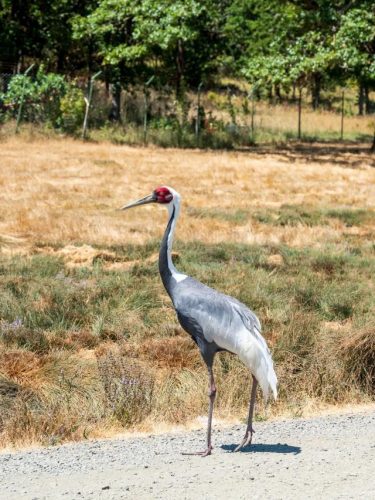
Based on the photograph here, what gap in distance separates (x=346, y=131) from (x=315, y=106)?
9.96 meters

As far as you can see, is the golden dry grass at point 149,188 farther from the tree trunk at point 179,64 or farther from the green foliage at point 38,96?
the tree trunk at point 179,64

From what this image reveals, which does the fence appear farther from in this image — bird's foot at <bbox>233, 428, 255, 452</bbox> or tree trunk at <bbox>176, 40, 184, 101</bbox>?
bird's foot at <bbox>233, 428, 255, 452</bbox>

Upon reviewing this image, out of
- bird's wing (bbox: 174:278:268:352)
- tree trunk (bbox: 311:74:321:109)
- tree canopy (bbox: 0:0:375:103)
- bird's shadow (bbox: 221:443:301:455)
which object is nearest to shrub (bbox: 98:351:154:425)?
bird's shadow (bbox: 221:443:301:455)

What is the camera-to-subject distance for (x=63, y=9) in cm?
3984

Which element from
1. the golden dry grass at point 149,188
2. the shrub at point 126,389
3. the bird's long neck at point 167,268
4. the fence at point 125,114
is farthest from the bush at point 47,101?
the bird's long neck at point 167,268

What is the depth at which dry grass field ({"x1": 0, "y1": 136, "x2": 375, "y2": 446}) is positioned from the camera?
852cm

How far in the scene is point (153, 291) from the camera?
12.6 meters

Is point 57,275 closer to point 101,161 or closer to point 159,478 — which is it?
point 159,478

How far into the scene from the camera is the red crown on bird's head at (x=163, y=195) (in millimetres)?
7523

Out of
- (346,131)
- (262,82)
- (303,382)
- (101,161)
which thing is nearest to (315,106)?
(346,131)

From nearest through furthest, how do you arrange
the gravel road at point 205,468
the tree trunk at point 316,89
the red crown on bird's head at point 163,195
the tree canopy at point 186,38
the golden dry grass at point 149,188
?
the gravel road at point 205,468 → the red crown on bird's head at point 163,195 → the golden dry grass at point 149,188 → the tree canopy at point 186,38 → the tree trunk at point 316,89

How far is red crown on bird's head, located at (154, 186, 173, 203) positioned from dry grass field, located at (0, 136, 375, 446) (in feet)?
5.57

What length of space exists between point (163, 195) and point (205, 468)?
7.21 feet

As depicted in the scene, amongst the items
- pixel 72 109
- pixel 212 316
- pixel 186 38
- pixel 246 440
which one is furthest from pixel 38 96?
pixel 246 440
